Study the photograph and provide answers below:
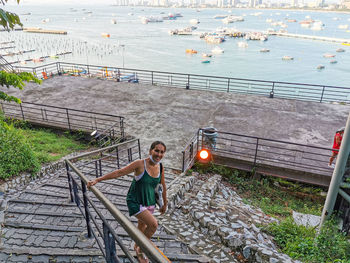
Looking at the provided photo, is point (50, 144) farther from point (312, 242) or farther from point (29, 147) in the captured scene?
point (312, 242)

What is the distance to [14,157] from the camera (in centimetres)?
855

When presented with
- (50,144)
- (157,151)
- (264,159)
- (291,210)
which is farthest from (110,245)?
(50,144)

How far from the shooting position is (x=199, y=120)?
13.4 meters

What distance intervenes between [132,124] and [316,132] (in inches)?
338

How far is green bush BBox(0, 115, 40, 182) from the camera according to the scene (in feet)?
26.9

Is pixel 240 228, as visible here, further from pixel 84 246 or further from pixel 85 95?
pixel 85 95

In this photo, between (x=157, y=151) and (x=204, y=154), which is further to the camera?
(x=204, y=154)

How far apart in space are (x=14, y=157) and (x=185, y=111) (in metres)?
8.59

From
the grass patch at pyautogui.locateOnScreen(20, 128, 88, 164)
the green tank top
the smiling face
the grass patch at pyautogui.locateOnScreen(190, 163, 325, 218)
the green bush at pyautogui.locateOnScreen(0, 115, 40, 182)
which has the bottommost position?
the grass patch at pyautogui.locateOnScreen(190, 163, 325, 218)

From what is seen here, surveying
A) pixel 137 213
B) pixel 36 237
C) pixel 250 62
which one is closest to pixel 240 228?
pixel 137 213

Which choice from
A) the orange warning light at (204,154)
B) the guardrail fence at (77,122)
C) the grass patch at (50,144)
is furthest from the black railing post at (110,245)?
the guardrail fence at (77,122)

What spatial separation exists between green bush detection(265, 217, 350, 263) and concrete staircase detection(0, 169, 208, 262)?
2.43 meters

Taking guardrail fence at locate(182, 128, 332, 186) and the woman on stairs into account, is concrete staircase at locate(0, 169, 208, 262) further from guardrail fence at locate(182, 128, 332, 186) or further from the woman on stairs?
guardrail fence at locate(182, 128, 332, 186)

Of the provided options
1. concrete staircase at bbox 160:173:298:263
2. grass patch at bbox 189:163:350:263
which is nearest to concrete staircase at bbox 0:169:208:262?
concrete staircase at bbox 160:173:298:263
